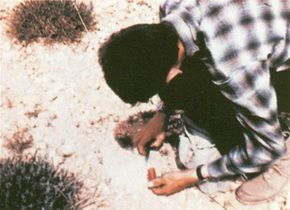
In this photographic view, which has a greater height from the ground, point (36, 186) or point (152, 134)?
point (36, 186)

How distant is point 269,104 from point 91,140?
1.52 metres

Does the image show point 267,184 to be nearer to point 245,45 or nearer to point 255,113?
point 255,113

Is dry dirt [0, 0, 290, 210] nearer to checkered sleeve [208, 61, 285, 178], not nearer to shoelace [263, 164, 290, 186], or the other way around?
shoelace [263, 164, 290, 186]

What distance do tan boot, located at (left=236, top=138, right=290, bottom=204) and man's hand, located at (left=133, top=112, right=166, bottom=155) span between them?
2.04 feet

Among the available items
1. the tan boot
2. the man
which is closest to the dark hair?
the man

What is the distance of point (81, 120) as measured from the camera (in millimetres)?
3246

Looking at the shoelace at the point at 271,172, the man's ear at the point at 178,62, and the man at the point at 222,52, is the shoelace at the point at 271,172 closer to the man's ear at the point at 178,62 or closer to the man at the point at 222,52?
the man at the point at 222,52

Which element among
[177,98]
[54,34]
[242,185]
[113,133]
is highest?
[54,34]

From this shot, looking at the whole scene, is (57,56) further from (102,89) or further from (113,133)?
(113,133)

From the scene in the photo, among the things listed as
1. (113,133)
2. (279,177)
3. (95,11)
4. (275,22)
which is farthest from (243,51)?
(95,11)

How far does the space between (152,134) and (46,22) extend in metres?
1.31

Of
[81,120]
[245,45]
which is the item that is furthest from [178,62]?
[81,120]

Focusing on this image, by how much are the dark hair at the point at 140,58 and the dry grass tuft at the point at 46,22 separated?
1.69 m

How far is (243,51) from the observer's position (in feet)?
6.21
